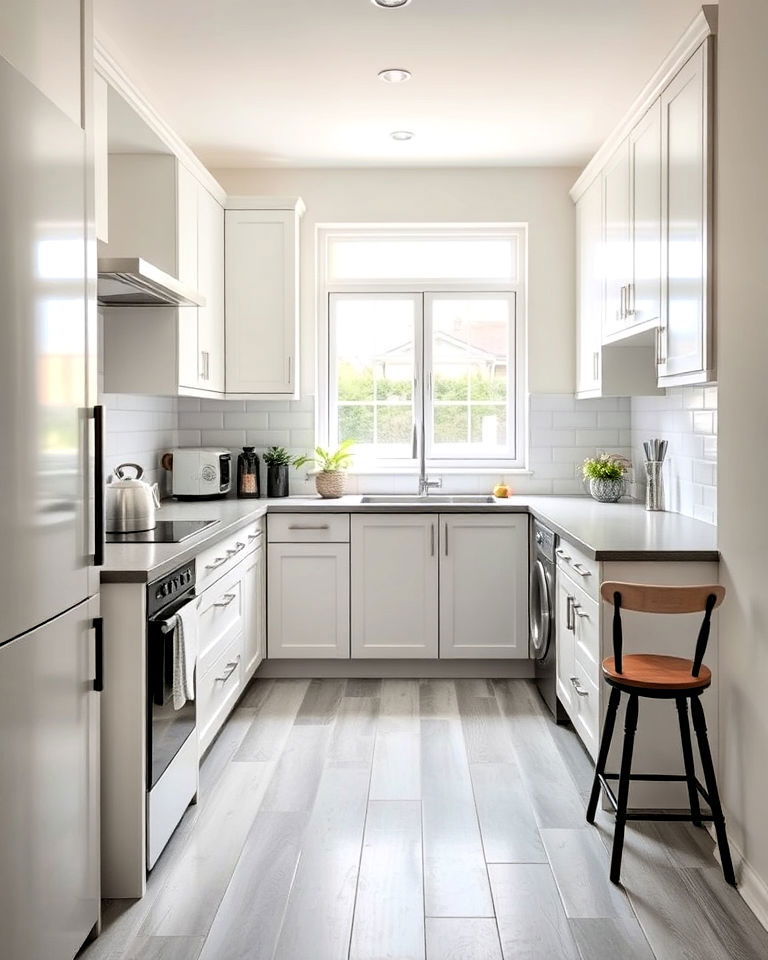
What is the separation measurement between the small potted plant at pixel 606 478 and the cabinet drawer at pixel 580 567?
2.98 ft

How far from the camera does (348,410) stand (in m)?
5.35

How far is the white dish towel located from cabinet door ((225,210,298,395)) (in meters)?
2.16

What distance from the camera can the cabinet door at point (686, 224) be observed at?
288cm

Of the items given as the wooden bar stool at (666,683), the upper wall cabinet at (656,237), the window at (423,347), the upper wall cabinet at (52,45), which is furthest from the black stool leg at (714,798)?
the window at (423,347)

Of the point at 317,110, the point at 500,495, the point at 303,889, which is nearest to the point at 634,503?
the point at 500,495

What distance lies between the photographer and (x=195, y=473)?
181 inches

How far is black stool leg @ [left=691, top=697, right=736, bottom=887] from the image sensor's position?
2.54 metres

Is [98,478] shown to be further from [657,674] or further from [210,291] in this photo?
[210,291]

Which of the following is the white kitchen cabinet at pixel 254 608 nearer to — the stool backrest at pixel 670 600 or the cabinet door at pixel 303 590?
the cabinet door at pixel 303 590

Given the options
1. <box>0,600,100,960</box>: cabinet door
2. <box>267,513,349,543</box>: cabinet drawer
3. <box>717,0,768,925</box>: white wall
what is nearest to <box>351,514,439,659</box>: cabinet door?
<box>267,513,349,543</box>: cabinet drawer

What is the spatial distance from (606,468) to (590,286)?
0.96 m

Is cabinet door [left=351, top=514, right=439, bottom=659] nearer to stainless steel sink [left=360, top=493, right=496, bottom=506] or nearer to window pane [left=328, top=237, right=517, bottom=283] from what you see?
stainless steel sink [left=360, top=493, right=496, bottom=506]

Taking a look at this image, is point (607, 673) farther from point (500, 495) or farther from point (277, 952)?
point (500, 495)

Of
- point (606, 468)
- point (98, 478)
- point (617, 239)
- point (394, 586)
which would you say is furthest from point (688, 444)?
point (98, 478)
